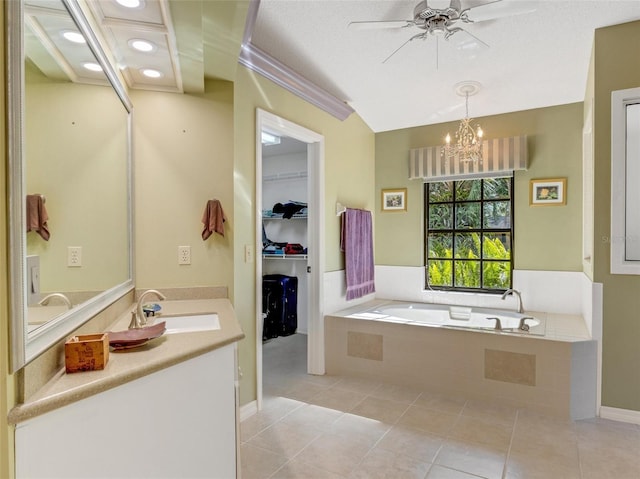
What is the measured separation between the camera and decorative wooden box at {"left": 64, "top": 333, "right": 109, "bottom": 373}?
3.81 ft

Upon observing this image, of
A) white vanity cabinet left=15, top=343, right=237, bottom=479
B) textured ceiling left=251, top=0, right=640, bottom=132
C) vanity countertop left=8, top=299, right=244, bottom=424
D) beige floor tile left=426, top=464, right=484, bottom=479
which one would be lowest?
beige floor tile left=426, top=464, right=484, bottom=479

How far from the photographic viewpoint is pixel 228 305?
230cm

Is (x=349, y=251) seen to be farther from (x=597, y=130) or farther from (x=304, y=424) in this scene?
(x=597, y=130)

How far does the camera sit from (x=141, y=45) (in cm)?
189

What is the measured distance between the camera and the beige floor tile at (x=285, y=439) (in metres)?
2.26

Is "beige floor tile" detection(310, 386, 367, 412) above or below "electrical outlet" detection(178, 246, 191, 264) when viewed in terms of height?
below

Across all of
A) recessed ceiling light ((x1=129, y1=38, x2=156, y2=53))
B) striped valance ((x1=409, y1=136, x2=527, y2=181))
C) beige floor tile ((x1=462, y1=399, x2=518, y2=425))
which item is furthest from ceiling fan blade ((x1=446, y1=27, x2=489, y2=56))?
beige floor tile ((x1=462, y1=399, x2=518, y2=425))

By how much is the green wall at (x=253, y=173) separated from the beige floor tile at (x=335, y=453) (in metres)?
0.64

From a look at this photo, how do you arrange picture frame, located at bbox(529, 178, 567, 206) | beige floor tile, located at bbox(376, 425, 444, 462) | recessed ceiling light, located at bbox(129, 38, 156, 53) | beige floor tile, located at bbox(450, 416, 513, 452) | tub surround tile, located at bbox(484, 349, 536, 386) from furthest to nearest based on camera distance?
1. picture frame, located at bbox(529, 178, 567, 206)
2. tub surround tile, located at bbox(484, 349, 536, 386)
3. beige floor tile, located at bbox(450, 416, 513, 452)
4. beige floor tile, located at bbox(376, 425, 444, 462)
5. recessed ceiling light, located at bbox(129, 38, 156, 53)

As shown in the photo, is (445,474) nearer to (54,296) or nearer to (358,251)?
(54,296)

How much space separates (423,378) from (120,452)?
8.16 feet

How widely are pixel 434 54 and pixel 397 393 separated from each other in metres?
2.68

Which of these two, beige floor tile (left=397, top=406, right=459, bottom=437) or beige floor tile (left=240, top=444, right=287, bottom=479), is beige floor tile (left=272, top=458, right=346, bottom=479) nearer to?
beige floor tile (left=240, top=444, right=287, bottom=479)

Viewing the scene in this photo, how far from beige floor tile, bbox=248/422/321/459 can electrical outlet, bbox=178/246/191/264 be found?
3.95ft
